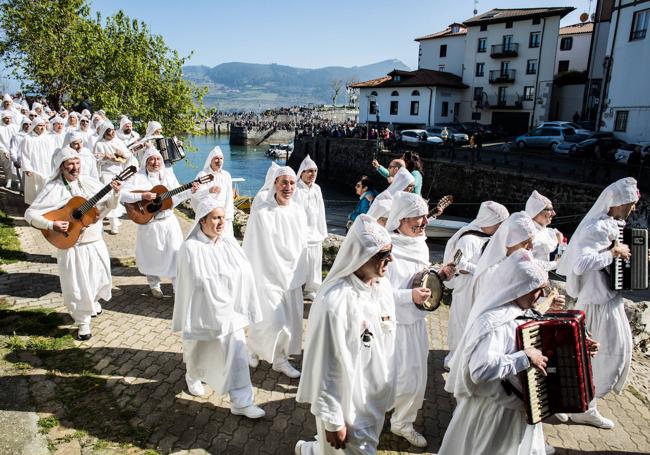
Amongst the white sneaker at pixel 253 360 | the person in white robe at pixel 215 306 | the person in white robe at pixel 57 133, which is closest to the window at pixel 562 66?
the person in white robe at pixel 57 133

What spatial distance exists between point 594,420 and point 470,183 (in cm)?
2224

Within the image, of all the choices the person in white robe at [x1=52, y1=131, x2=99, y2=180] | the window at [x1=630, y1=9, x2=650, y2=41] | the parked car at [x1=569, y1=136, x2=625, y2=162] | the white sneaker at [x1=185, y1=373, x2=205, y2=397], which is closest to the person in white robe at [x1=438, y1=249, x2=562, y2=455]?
the white sneaker at [x1=185, y1=373, x2=205, y2=397]

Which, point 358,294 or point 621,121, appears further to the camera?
point 621,121

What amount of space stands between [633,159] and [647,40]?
1014 cm

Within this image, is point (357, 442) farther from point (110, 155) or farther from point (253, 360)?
point (110, 155)

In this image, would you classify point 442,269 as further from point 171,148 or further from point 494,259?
point 171,148

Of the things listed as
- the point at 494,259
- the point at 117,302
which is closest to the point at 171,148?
the point at 117,302

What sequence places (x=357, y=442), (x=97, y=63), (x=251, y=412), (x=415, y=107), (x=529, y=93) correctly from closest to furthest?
(x=357, y=442), (x=251, y=412), (x=97, y=63), (x=529, y=93), (x=415, y=107)

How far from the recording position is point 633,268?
4746 millimetres

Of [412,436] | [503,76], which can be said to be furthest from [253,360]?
[503,76]

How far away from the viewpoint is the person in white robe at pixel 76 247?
18.7ft

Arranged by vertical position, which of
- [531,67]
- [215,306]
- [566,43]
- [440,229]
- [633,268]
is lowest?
[440,229]

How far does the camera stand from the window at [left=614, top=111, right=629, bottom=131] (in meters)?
26.7

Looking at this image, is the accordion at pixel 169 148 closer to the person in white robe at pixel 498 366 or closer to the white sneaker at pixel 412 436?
the white sneaker at pixel 412 436
